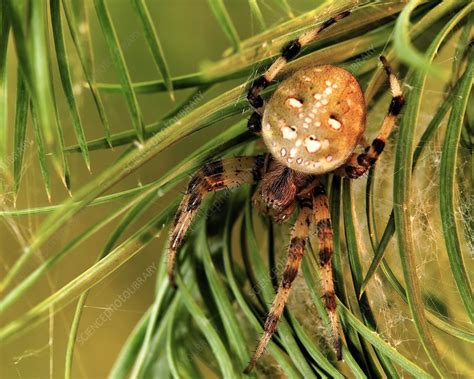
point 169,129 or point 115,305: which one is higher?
point 169,129

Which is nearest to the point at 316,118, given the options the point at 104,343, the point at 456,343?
the point at 456,343

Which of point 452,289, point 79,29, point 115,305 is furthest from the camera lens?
point 115,305

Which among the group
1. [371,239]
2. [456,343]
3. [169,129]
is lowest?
[456,343]

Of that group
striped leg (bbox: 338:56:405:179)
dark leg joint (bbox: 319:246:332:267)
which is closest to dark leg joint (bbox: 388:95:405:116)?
striped leg (bbox: 338:56:405:179)

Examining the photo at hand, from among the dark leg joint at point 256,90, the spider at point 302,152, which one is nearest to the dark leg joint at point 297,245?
the spider at point 302,152

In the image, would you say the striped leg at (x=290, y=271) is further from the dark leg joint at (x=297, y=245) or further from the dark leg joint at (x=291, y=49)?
the dark leg joint at (x=291, y=49)

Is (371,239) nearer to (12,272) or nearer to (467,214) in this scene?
(467,214)

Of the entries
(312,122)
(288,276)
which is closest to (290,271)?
(288,276)
